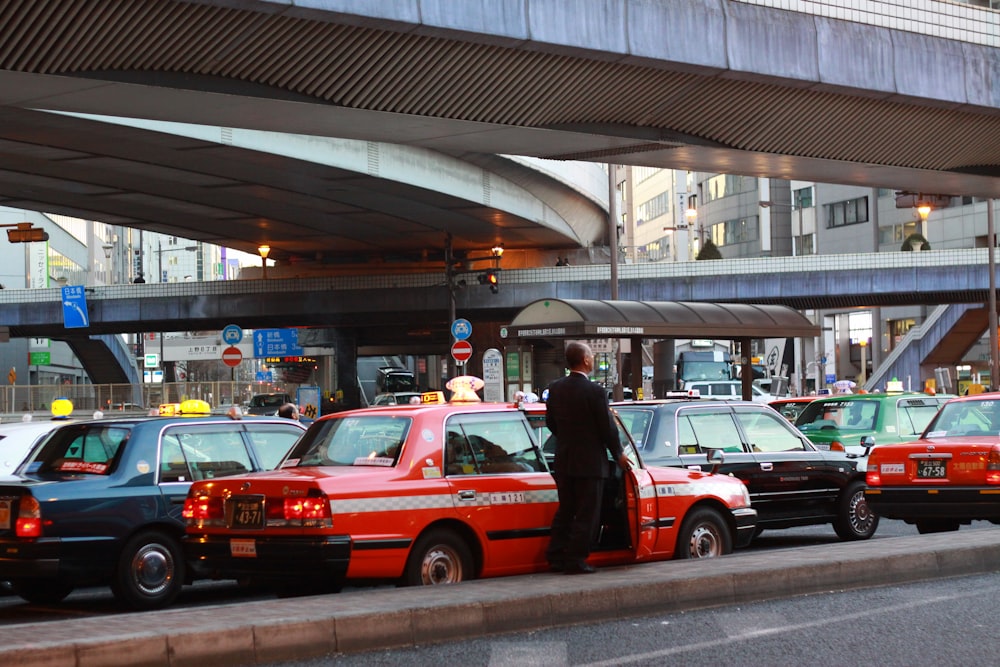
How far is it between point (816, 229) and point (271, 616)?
83.1 m

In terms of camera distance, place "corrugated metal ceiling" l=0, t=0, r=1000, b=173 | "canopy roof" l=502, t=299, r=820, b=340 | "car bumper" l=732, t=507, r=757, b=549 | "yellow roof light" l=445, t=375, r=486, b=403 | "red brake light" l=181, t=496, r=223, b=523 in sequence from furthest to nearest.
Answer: "canopy roof" l=502, t=299, r=820, b=340 → "corrugated metal ceiling" l=0, t=0, r=1000, b=173 → "car bumper" l=732, t=507, r=757, b=549 → "yellow roof light" l=445, t=375, r=486, b=403 → "red brake light" l=181, t=496, r=223, b=523

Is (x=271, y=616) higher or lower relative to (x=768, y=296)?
lower

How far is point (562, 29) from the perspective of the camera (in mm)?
15641

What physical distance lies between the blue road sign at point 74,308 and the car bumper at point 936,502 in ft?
147

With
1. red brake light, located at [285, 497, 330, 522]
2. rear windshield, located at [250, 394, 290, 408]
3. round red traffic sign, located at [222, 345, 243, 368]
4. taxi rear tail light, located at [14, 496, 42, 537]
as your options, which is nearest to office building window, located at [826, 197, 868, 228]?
rear windshield, located at [250, 394, 290, 408]

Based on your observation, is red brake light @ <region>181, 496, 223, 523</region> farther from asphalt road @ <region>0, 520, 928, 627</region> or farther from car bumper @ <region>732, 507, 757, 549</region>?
car bumper @ <region>732, 507, 757, 549</region>

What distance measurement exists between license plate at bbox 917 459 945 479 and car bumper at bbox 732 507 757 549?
8.68ft

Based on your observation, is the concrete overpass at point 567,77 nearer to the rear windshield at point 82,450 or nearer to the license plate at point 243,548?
the rear windshield at point 82,450

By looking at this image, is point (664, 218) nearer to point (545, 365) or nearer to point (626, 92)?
point (545, 365)

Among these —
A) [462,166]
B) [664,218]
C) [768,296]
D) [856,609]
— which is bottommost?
[856,609]

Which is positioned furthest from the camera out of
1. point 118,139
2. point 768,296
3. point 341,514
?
point 768,296

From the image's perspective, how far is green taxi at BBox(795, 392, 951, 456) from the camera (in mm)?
Result: 18812

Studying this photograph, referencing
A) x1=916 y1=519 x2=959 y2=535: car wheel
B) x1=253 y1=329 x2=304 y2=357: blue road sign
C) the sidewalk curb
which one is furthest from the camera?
x1=253 y1=329 x2=304 y2=357: blue road sign

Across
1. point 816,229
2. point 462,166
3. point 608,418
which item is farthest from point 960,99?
point 816,229
